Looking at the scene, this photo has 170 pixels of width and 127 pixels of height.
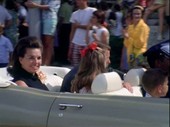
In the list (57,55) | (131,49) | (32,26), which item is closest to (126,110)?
(131,49)

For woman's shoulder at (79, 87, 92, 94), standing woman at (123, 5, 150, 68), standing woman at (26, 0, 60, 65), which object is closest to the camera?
woman's shoulder at (79, 87, 92, 94)

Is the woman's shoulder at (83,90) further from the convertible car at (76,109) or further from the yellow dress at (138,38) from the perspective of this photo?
the yellow dress at (138,38)

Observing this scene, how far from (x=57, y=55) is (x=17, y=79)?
18.3ft

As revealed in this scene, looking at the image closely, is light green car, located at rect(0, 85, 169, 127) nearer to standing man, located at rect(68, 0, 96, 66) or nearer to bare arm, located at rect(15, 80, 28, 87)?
bare arm, located at rect(15, 80, 28, 87)

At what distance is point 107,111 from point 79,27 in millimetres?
A: 5144

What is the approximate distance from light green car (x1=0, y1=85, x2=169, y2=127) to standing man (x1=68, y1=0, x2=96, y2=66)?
4460mm

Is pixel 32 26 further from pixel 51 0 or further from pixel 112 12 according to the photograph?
pixel 112 12

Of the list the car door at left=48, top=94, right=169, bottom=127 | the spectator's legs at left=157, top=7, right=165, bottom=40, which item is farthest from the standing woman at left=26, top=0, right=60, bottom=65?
the car door at left=48, top=94, right=169, bottom=127

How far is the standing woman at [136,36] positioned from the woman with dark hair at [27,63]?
333cm

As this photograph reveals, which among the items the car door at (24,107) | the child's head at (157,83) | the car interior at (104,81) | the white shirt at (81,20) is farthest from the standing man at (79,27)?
the child's head at (157,83)

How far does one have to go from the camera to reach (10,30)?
9797 mm

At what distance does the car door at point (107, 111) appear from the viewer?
153 inches

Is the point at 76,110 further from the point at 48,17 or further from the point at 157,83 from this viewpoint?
the point at 48,17

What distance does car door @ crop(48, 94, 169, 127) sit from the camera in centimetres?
388
